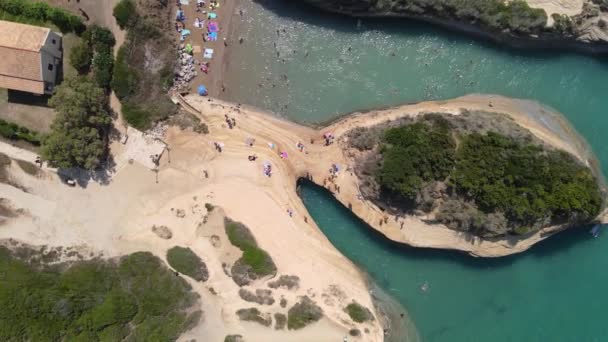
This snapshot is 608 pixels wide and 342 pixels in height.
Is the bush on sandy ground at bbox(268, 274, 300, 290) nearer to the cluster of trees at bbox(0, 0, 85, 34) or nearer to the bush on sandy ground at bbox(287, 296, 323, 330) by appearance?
the bush on sandy ground at bbox(287, 296, 323, 330)

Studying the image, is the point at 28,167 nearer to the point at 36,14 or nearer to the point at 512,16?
the point at 36,14

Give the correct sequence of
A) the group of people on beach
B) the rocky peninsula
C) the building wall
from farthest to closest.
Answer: the group of people on beach → the rocky peninsula → the building wall

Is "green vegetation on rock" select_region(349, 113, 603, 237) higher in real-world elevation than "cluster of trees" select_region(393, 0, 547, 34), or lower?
lower

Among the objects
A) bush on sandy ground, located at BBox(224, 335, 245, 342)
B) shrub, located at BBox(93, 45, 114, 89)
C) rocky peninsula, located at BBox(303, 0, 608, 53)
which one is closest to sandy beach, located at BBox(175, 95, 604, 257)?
shrub, located at BBox(93, 45, 114, 89)

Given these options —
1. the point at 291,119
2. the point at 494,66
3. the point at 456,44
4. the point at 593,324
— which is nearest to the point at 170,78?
the point at 291,119

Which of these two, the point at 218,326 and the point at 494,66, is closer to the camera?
the point at 218,326

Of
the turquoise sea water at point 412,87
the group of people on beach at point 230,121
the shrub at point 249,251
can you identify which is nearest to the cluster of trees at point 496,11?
the turquoise sea water at point 412,87

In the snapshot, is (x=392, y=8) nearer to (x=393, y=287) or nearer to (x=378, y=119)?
(x=378, y=119)
